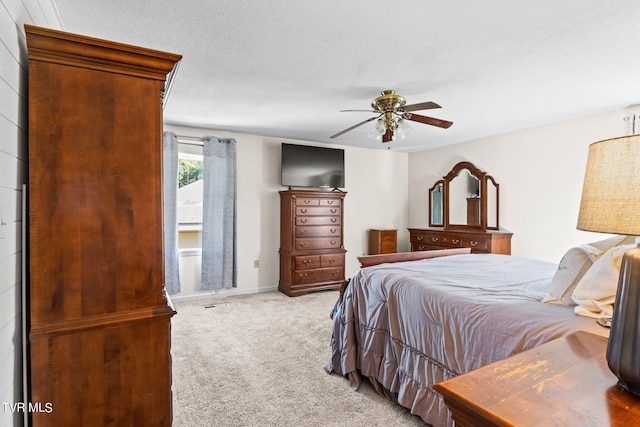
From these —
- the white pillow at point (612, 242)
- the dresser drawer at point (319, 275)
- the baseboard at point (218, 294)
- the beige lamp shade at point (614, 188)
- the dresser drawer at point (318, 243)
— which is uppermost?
the beige lamp shade at point (614, 188)

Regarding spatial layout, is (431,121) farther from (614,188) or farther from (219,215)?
(219,215)

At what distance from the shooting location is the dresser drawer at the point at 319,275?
4.83 metres

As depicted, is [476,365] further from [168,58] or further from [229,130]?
[229,130]

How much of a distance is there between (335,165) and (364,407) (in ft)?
12.7

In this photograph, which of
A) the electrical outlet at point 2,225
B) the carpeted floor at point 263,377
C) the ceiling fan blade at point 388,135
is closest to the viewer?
the electrical outlet at point 2,225

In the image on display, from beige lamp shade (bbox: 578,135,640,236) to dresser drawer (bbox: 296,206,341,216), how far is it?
161 inches

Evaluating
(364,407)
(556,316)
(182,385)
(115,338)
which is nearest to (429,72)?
(556,316)

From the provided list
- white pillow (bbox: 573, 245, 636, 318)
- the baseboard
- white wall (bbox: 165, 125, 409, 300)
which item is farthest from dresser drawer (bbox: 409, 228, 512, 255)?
white pillow (bbox: 573, 245, 636, 318)

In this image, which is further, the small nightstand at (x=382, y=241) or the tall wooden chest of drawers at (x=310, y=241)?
the small nightstand at (x=382, y=241)

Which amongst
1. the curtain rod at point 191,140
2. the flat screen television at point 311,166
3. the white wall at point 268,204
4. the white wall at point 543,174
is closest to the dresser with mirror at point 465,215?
the white wall at point 543,174

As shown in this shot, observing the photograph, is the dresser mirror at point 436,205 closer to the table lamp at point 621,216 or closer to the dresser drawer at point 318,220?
the dresser drawer at point 318,220

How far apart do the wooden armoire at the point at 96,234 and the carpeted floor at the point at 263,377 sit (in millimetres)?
764

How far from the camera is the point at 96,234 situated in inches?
51.6

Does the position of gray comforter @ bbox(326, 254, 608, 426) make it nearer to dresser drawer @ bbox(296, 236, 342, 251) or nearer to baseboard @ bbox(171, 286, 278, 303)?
dresser drawer @ bbox(296, 236, 342, 251)
